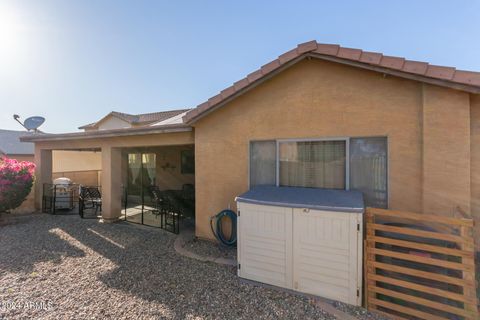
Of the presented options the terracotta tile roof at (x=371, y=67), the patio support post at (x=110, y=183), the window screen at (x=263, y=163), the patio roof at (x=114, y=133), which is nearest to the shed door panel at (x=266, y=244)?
the window screen at (x=263, y=163)

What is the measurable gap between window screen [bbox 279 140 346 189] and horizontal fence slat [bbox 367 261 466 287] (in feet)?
5.22

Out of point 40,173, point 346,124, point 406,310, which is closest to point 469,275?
point 406,310

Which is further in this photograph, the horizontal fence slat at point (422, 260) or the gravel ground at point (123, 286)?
the gravel ground at point (123, 286)

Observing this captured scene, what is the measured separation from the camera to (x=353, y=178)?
4.40 metres

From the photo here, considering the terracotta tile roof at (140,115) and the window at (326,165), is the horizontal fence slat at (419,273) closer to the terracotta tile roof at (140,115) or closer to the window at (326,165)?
the window at (326,165)

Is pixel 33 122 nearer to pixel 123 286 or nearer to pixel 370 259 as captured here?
pixel 123 286

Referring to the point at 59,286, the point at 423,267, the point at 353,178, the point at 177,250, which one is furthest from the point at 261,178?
the point at 59,286

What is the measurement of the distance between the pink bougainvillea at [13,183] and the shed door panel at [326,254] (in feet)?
34.8

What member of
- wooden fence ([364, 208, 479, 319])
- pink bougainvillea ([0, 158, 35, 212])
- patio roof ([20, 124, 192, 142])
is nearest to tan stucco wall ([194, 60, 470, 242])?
patio roof ([20, 124, 192, 142])

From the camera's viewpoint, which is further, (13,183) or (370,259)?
(13,183)

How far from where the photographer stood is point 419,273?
3.04 meters

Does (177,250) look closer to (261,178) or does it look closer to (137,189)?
(261,178)

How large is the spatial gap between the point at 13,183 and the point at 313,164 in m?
10.9

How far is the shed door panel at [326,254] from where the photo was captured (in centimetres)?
337
